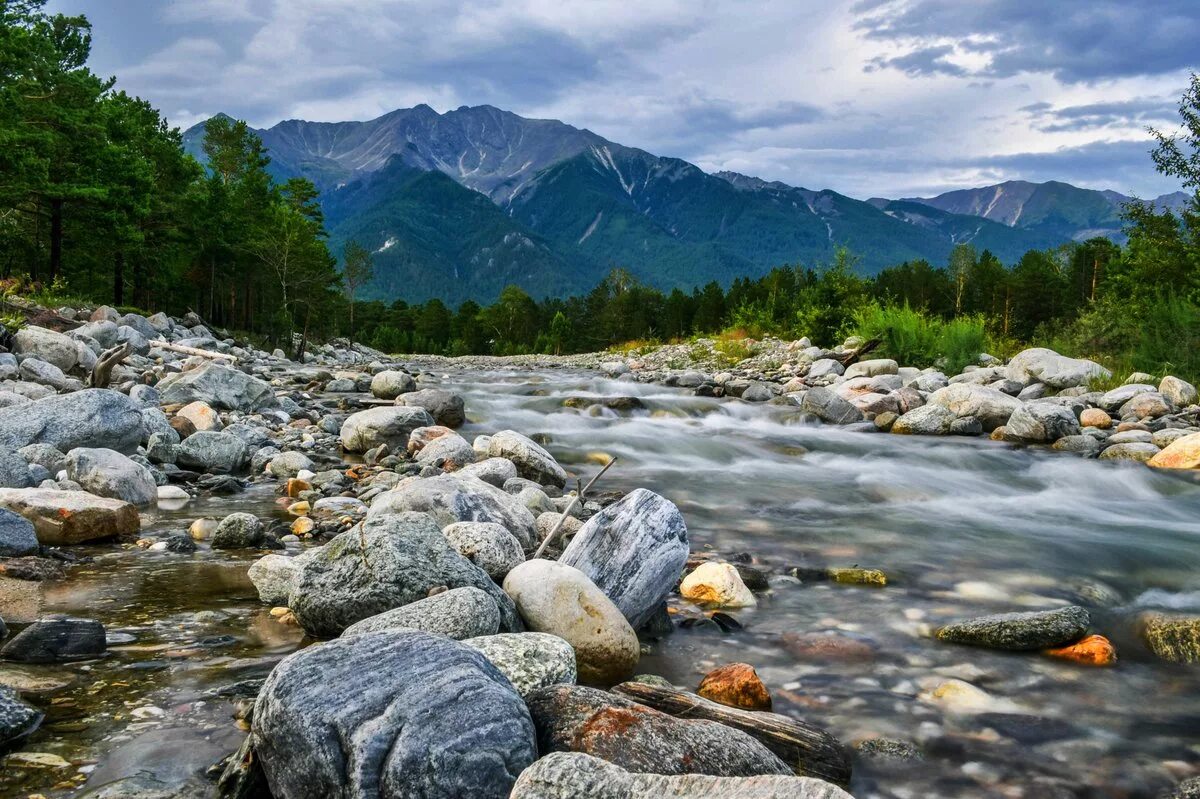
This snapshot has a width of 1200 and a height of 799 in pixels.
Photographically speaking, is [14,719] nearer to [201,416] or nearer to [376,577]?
[376,577]

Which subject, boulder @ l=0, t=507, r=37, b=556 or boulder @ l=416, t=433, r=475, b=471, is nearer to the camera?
boulder @ l=0, t=507, r=37, b=556

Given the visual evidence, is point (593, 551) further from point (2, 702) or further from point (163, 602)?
point (2, 702)

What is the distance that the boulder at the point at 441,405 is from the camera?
16625 millimetres

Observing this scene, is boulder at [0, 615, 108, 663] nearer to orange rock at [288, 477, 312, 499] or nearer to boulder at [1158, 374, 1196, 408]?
orange rock at [288, 477, 312, 499]

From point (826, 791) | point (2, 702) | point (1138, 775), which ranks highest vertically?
point (826, 791)

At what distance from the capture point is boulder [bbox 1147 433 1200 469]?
12.4 meters

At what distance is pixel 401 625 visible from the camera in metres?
4.23

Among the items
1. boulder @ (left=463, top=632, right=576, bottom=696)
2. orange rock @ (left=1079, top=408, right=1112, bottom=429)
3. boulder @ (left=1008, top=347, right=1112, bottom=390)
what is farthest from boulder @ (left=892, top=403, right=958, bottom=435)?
boulder @ (left=463, top=632, right=576, bottom=696)

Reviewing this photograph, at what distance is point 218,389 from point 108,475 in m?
7.49

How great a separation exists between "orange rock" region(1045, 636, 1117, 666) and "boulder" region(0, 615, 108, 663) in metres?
6.26

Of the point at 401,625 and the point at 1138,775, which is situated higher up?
the point at 401,625

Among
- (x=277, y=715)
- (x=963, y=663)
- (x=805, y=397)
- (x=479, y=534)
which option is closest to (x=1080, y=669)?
(x=963, y=663)

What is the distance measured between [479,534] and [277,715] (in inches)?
112

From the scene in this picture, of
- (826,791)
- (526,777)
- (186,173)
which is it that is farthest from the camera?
(186,173)
